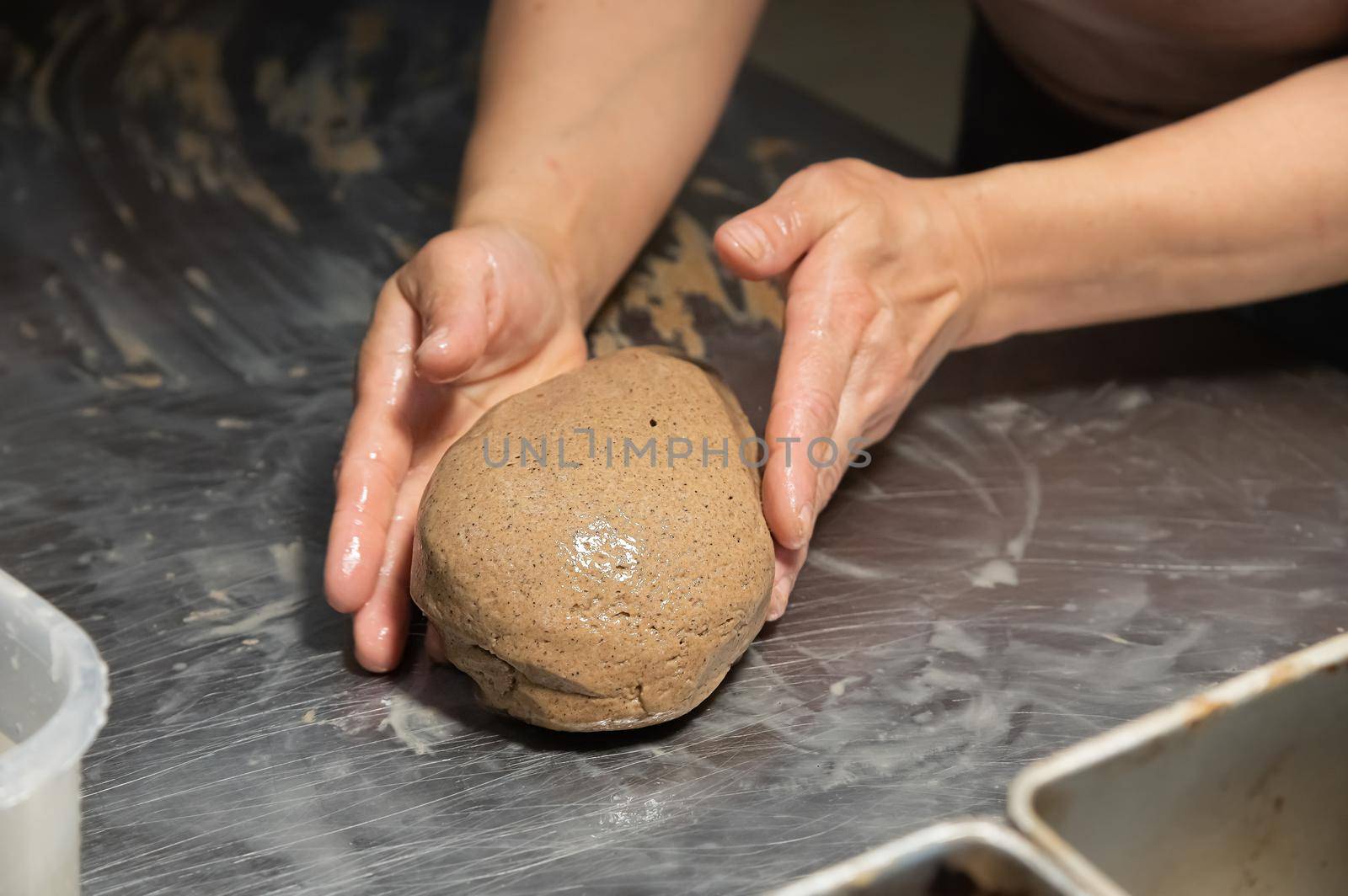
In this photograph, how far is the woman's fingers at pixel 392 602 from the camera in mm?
1262

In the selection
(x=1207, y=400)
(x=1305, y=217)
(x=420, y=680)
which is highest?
(x=1305, y=217)

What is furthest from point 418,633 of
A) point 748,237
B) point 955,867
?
point 955,867

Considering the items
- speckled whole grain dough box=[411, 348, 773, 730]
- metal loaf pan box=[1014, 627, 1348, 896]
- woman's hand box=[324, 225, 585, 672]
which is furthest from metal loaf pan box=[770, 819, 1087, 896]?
woman's hand box=[324, 225, 585, 672]

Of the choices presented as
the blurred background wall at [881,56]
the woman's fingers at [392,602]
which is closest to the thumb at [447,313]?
the woman's fingers at [392,602]

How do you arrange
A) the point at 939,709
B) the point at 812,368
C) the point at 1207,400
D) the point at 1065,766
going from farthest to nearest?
the point at 1207,400, the point at 812,368, the point at 939,709, the point at 1065,766

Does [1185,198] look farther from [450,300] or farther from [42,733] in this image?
[42,733]

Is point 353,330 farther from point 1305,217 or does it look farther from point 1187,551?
point 1305,217

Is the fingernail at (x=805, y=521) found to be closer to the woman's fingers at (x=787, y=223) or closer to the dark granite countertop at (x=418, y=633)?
the dark granite countertop at (x=418, y=633)

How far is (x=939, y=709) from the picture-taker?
1235 mm

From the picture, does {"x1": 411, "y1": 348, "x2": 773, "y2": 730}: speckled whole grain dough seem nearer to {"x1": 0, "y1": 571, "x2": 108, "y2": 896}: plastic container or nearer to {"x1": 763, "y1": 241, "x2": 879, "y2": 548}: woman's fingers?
{"x1": 763, "y1": 241, "x2": 879, "y2": 548}: woman's fingers

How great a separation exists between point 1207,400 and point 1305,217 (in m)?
0.28

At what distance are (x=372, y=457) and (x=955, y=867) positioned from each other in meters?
0.80

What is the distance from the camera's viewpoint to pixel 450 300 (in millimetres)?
1348

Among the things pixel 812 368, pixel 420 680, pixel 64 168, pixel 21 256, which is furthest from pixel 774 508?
pixel 64 168
